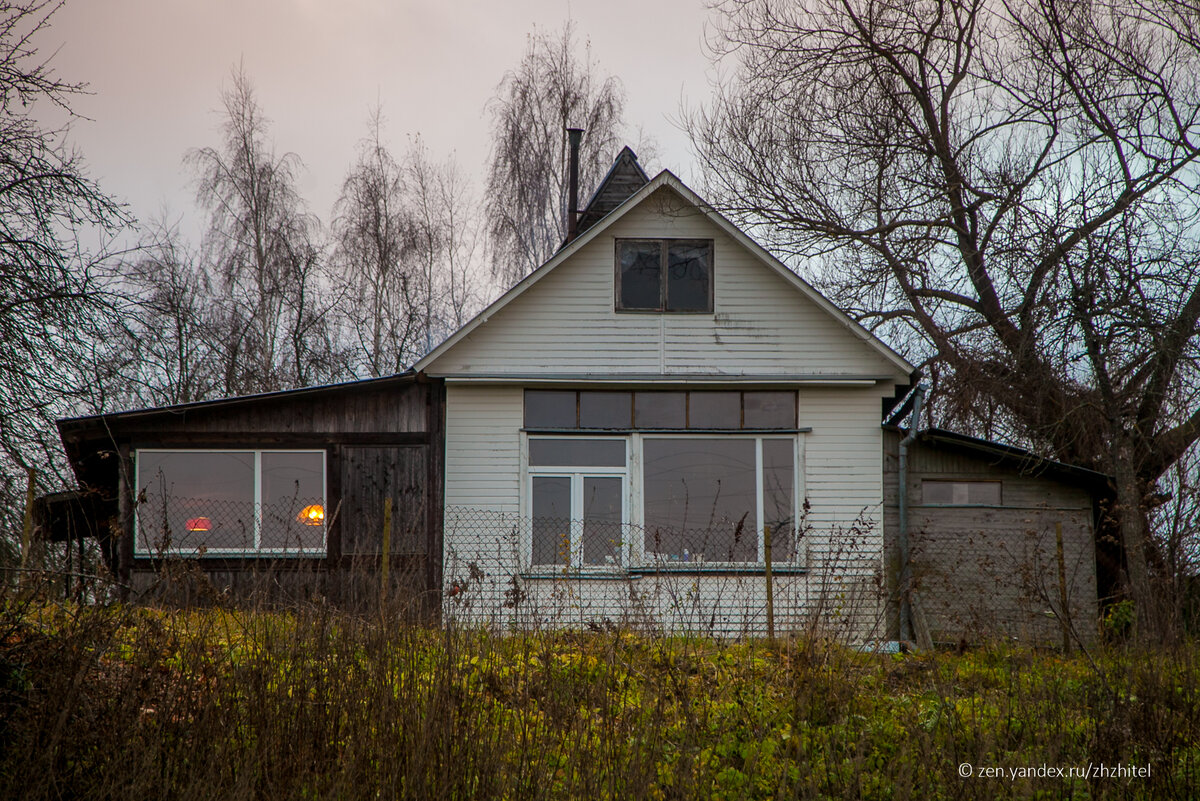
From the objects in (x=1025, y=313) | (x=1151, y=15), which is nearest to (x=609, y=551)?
(x=1025, y=313)

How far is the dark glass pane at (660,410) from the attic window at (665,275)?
123 cm

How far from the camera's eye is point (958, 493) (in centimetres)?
1378

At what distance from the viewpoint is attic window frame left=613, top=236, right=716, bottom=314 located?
13.6 meters

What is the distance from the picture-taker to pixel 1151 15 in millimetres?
14172

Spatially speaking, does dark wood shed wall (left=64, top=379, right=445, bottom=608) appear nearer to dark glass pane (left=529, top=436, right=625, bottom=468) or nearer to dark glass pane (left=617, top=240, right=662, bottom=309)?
dark glass pane (left=529, top=436, right=625, bottom=468)

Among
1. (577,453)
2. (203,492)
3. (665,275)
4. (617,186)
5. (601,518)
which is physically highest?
(617,186)

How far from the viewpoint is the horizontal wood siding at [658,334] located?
1339 centimetres

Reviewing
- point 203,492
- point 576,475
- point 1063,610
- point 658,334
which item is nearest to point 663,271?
point 658,334

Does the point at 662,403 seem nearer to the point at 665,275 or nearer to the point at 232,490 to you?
the point at 665,275

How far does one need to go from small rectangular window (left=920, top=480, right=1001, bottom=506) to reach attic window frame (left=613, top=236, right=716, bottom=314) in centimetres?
400

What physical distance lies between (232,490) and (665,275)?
6655 millimetres

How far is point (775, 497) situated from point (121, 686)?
32.2 feet

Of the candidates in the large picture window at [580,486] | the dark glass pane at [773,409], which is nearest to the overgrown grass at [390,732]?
the large picture window at [580,486]

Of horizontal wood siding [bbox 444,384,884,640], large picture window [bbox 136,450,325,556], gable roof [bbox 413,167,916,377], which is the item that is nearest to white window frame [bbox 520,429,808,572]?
horizontal wood siding [bbox 444,384,884,640]
